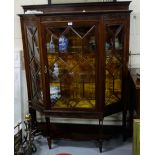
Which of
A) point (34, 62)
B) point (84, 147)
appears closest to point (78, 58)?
point (34, 62)

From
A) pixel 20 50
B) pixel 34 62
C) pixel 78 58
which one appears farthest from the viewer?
pixel 20 50

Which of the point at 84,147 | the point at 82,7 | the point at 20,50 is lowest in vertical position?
the point at 84,147

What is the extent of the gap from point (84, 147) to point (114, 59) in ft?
3.30

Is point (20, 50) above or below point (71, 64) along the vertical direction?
→ above

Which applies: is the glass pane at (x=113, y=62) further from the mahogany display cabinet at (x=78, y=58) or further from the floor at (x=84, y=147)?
the floor at (x=84, y=147)

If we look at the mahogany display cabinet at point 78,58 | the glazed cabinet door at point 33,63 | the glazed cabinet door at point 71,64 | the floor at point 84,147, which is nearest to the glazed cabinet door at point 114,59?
the mahogany display cabinet at point 78,58

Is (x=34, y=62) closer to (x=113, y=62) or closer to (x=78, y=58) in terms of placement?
(x=78, y=58)

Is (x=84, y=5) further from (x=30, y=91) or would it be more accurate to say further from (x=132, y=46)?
(x=30, y=91)

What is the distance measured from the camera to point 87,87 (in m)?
2.48

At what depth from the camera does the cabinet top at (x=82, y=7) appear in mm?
2404

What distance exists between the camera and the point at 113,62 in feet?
8.00
